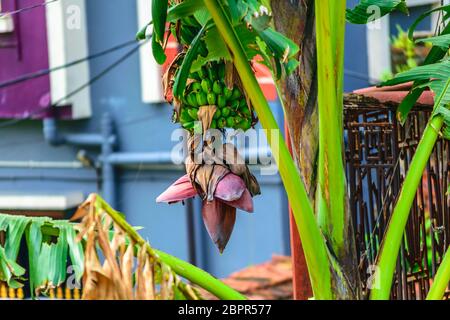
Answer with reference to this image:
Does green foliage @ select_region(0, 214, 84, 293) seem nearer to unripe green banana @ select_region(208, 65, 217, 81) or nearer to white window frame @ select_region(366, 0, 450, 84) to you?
unripe green banana @ select_region(208, 65, 217, 81)

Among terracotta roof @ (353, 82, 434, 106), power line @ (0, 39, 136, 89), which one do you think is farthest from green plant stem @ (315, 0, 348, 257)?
power line @ (0, 39, 136, 89)

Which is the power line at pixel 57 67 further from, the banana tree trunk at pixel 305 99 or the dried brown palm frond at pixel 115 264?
the dried brown palm frond at pixel 115 264

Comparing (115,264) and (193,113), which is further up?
(193,113)

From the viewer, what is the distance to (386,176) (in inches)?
120

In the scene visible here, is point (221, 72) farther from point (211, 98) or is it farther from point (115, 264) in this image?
point (115, 264)

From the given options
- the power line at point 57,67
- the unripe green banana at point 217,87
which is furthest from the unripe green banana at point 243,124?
the power line at point 57,67

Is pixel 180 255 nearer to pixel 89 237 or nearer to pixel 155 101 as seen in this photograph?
pixel 155 101

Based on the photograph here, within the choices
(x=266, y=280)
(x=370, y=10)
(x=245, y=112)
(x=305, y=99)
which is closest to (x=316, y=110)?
(x=305, y=99)

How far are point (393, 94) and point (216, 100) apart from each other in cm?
70

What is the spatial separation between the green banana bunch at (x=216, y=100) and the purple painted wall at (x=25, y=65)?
439cm

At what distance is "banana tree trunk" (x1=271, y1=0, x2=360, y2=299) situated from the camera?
2520mm

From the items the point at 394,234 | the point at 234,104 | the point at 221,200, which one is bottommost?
the point at 394,234

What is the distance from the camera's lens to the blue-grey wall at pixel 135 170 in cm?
A: 679
